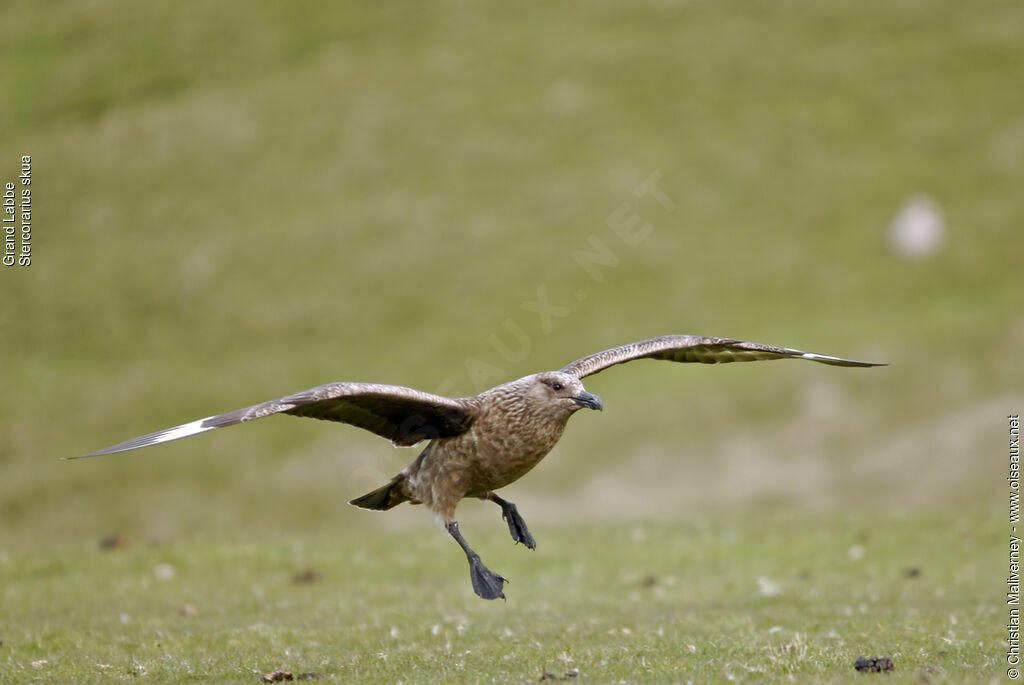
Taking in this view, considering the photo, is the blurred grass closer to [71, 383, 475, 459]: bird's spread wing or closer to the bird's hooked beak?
[71, 383, 475, 459]: bird's spread wing

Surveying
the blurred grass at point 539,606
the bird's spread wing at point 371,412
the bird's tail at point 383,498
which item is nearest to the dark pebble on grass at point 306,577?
the blurred grass at point 539,606

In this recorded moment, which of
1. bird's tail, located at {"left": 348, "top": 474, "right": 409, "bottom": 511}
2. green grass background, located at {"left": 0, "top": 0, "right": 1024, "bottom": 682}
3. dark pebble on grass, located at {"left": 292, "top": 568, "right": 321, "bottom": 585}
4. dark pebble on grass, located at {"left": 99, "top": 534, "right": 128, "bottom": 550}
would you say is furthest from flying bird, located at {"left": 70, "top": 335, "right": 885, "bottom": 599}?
green grass background, located at {"left": 0, "top": 0, "right": 1024, "bottom": 682}

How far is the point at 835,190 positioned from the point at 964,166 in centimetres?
370

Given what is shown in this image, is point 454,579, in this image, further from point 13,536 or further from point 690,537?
point 13,536

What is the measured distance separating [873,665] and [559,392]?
2935 mm

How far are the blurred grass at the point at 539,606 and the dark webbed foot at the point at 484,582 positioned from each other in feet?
1.68

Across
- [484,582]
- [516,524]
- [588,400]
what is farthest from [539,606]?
[588,400]

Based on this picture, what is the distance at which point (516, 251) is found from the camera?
113ft

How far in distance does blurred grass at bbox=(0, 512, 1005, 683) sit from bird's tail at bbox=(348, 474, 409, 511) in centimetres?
117

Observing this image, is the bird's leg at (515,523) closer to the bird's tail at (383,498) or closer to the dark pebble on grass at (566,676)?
the bird's tail at (383,498)

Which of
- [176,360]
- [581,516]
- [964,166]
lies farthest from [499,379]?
[964,166]

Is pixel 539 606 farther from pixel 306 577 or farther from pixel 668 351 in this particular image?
pixel 668 351

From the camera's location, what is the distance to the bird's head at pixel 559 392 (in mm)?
9062

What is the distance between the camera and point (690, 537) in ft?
56.9
